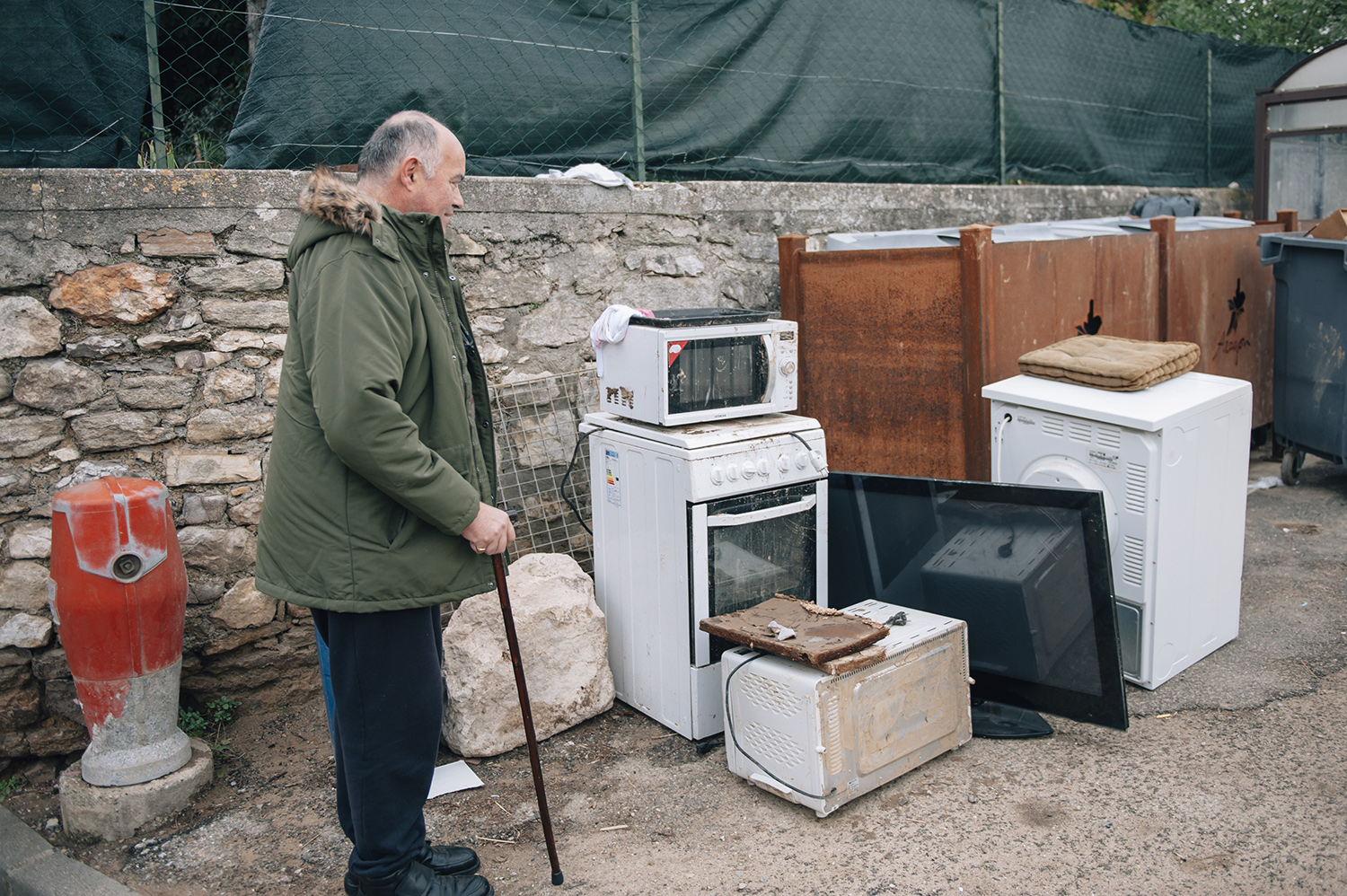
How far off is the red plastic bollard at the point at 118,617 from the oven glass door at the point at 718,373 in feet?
5.53

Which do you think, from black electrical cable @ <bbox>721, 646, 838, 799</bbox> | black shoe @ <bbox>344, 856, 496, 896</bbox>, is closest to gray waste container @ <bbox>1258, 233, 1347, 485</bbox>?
black electrical cable @ <bbox>721, 646, 838, 799</bbox>

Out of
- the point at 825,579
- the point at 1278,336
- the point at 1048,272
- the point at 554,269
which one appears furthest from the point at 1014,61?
the point at 825,579

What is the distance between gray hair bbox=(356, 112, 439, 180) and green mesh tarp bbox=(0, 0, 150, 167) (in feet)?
5.96

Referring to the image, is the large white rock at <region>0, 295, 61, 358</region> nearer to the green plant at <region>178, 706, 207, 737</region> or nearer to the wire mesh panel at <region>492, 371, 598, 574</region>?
the green plant at <region>178, 706, 207, 737</region>

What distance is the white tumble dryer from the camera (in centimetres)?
335

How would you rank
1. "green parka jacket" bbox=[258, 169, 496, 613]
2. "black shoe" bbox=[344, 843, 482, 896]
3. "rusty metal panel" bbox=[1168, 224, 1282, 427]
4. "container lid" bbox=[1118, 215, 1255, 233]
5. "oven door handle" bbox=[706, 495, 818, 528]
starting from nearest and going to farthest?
A: "green parka jacket" bbox=[258, 169, 496, 613], "black shoe" bbox=[344, 843, 482, 896], "oven door handle" bbox=[706, 495, 818, 528], "rusty metal panel" bbox=[1168, 224, 1282, 427], "container lid" bbox=[1118, 215, 1255, 233]

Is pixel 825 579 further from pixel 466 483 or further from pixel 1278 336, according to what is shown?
pixel 1278 336

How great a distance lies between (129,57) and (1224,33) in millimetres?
10482

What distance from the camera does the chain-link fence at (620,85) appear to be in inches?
143

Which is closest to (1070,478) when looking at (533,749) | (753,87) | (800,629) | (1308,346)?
(800,629)

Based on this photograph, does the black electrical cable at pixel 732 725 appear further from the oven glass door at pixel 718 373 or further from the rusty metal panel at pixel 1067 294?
the rusty metal panel at pixel 1067 294

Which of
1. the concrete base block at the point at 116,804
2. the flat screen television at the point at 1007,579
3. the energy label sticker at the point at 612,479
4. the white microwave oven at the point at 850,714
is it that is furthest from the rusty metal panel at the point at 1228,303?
the concrete base block at the point at 116,804

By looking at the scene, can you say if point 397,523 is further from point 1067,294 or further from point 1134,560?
point 1067,294

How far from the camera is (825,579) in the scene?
3.55 m
